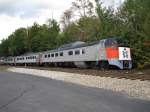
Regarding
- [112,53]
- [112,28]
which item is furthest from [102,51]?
[112,28]

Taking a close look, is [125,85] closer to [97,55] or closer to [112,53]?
[112,53]

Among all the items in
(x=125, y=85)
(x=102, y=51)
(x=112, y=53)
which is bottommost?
(x=125, y=85)

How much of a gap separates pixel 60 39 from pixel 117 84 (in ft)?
152

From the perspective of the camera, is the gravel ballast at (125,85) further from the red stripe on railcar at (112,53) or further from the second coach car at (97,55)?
the second coach car at (97,55)

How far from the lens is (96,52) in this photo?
2686 cm

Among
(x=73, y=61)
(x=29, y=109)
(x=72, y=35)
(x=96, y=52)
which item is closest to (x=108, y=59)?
(x=96, y=52)

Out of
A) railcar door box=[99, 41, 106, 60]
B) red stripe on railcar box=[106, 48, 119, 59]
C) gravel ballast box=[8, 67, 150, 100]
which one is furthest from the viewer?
railcar door box=[99, 41, 106, 60]

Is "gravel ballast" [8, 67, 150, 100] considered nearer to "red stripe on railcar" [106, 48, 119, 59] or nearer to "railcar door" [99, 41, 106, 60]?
"red stripe on railcar" [106, 48, 119, 59]

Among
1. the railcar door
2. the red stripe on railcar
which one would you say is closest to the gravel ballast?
the red stripe on railcar

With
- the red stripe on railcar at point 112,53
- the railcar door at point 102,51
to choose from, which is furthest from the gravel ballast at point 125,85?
the railcar door at point 102,51

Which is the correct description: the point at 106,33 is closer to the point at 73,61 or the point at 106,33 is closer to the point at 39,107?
the point at 73,61

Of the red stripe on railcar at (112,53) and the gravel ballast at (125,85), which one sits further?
the red stripe on railcar at (112,53)

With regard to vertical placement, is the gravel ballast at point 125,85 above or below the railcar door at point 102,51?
below

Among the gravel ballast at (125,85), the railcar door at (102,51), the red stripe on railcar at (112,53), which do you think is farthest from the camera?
the railcar door at (102,51)
